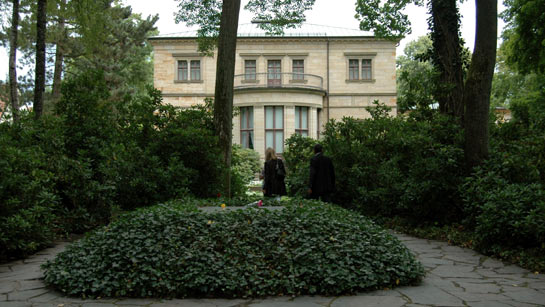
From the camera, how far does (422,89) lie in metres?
10.6

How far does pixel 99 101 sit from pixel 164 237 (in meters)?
5.18

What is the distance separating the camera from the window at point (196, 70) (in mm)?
31422

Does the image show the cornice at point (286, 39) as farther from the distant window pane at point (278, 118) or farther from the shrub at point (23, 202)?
the shrub at point (23, 202)

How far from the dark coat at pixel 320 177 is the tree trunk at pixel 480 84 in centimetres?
291

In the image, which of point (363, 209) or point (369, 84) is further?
point (369, 84)

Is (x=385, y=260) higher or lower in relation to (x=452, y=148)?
lower

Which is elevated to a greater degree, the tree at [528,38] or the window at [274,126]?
the tree at [528,38]

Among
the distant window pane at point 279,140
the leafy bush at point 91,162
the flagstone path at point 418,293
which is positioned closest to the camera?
the flagstone path at point 418,293

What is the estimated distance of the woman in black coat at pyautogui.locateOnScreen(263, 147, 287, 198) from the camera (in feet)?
35.6

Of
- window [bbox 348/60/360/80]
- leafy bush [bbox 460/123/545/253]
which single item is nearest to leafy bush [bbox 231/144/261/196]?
leafy bush [bbox 460/123/545/253]

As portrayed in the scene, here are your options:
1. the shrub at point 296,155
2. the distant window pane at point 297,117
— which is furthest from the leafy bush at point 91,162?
the distant window pane at point 297,117

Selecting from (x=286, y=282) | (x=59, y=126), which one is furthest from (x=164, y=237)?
(x=59, y=126)

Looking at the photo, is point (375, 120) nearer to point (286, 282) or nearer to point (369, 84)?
point (286, 282)

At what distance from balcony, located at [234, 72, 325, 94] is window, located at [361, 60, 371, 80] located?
3.28 m
